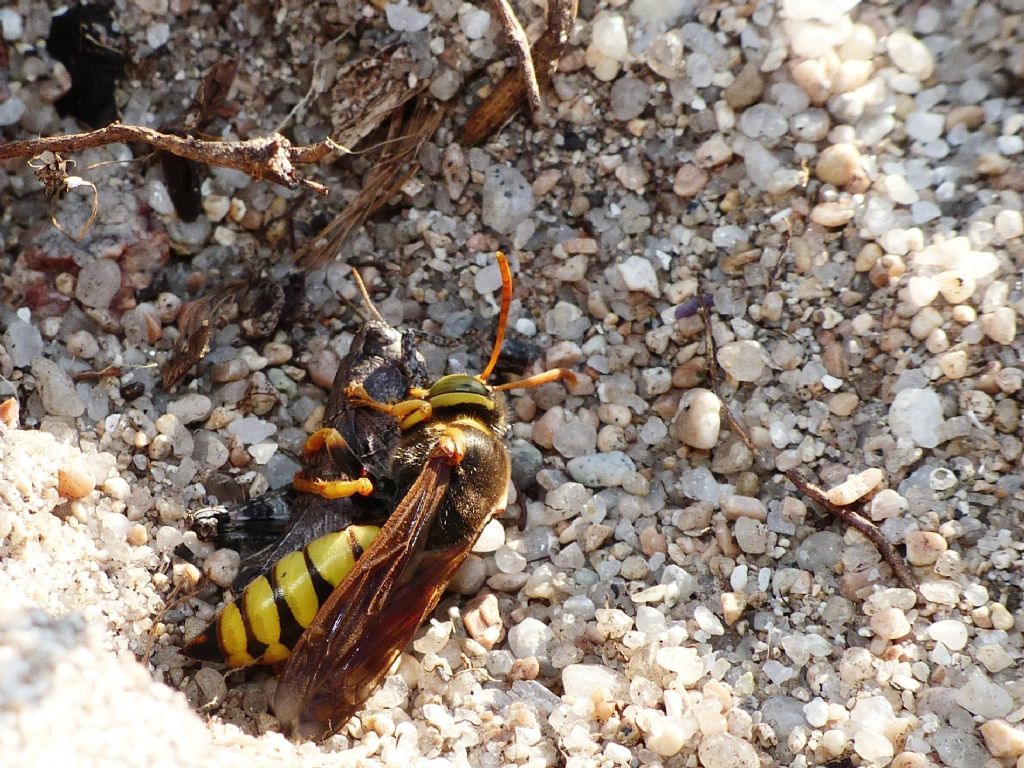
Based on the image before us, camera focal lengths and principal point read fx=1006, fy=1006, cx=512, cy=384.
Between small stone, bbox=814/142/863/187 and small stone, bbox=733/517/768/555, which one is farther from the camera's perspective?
small stone, bbox=814/142/863/187

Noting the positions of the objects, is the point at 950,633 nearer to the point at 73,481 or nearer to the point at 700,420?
the point at 700,420

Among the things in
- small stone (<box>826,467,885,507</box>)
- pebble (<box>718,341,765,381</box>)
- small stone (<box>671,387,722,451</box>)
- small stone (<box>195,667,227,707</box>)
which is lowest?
small stone (<box>826,467,885,507</box>)

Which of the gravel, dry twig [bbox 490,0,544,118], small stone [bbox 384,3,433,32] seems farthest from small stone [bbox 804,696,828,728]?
small stone [bbox 384,3,433,32]

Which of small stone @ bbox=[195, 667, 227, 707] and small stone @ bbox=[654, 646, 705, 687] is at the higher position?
small stone @ bbox=[195, 667, 227, 707]

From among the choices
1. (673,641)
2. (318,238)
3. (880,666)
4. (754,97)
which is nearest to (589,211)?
(754,97)

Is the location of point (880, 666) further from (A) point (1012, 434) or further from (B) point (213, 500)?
(B) point (213, 500)

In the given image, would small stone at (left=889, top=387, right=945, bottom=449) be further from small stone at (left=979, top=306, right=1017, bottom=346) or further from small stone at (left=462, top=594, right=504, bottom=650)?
small stone at (left=462, top=594, right=504, bottom=650)

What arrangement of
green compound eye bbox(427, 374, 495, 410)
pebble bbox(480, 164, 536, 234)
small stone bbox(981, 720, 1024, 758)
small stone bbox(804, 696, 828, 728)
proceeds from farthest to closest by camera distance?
pebble bbox(480, 164, 536, 234), green compound eye bbox(427, 374, 495, 410), small stone bbox(804, 696, 828, 728), small stone bbox(981, 720, 1024, 758)

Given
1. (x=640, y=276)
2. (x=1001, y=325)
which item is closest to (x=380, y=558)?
(x=640, y=276)
